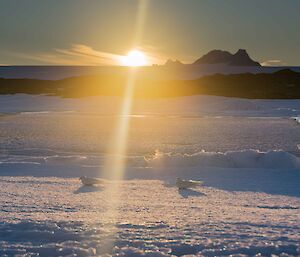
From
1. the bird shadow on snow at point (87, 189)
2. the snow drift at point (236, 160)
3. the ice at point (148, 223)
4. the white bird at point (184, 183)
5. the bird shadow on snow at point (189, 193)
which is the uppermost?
the snow drift at point (236, 160)

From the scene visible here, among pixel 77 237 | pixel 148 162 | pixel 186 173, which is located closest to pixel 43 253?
pixel 77 237

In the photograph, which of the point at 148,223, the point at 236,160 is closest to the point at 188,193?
the point at 148,223

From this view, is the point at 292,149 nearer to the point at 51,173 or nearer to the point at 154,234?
the point at 51,173

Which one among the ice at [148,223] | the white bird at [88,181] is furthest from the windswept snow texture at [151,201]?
the white bird at [88,181]

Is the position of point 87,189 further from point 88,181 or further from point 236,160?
point 236,160

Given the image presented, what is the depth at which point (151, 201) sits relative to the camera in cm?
495

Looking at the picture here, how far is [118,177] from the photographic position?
21.8ft

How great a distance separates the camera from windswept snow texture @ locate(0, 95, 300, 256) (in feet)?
10.4

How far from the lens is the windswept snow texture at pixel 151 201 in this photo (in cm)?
317

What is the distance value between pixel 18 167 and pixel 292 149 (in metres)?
5.16

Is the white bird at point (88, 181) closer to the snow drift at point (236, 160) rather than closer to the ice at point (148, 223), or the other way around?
the ice at point (148, 223)

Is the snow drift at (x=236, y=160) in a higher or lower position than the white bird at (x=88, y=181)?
higher

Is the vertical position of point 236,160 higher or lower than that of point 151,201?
higher

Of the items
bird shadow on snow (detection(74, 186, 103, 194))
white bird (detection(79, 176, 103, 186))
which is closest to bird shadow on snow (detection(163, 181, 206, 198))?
bird shadow on snow (detection(74, 186, 103, 194))
